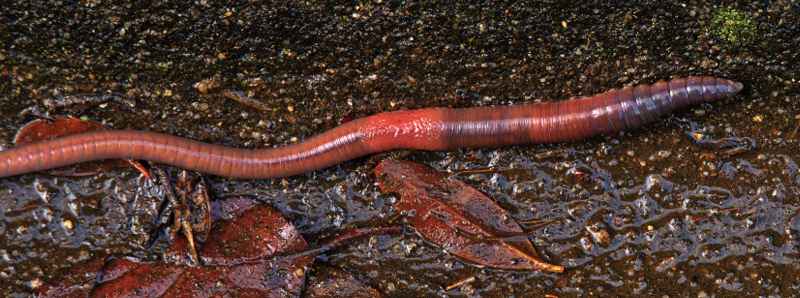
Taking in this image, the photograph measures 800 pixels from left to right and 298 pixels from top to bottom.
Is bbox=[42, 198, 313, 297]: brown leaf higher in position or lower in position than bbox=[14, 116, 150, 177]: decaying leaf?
lower

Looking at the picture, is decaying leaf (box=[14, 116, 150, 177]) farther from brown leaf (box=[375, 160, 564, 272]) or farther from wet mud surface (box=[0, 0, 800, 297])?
brown leaf (box=[375, 160, 564, 272])

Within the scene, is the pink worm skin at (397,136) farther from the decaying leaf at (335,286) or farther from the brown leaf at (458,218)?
the decaying leaf at (335,286)

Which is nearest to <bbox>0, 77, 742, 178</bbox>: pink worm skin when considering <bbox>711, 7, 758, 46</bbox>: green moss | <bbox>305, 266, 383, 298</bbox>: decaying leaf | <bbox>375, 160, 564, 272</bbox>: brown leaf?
<bbox>375, 160, 564, 272</bbox>: brown leaf

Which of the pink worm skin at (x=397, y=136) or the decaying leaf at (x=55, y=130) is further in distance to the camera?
the decaying leaf at (x=55, y=130)

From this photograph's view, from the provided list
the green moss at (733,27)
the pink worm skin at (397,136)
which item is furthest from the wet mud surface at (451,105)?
the pink worm skin at (397,136)

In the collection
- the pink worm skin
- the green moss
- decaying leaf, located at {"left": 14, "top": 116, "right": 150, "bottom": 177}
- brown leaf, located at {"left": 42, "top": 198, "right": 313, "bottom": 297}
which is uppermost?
the green moss

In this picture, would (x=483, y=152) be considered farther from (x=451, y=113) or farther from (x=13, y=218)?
(x=13, y=218)

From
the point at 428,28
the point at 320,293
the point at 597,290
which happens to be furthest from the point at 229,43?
the point at 597,290
